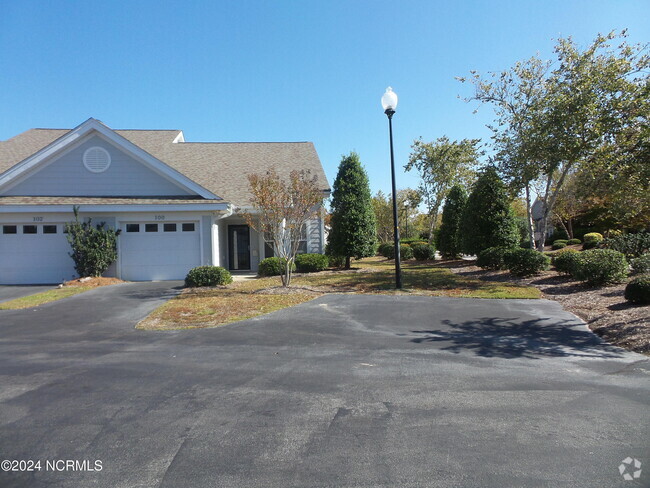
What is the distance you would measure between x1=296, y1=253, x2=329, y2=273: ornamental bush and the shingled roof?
10.00 feet

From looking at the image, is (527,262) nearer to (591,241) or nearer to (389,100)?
(389,100)

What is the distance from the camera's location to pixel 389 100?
11594mm

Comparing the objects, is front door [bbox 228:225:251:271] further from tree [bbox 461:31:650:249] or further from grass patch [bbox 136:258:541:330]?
tree [bbox 461:31:650:249]

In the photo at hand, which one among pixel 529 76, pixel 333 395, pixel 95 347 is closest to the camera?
pixel 333 395

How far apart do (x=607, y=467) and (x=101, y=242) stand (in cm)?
1549

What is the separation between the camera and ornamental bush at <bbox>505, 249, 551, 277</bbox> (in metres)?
14.0

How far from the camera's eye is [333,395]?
14.5 feet

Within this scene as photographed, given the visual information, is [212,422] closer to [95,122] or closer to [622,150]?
[622,150]


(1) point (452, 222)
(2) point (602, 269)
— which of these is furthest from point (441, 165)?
(2) point (602, 269)

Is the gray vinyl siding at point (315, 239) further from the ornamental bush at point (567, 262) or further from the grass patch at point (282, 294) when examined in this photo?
the ornamental bush at point (567, 262)

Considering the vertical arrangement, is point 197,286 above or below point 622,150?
below

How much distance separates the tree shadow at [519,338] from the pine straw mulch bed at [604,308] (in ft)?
1.12

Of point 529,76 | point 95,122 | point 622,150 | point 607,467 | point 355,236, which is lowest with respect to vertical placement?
point 607,467

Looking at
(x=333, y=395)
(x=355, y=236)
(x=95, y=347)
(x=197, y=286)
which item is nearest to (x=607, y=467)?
(x=333, y=395)
